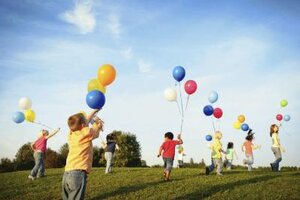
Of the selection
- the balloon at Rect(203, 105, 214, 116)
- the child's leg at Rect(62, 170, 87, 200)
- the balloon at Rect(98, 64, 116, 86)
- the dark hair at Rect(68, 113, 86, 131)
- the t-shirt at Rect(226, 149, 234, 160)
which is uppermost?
the balloon at Rect(203, 105, 214, 116)

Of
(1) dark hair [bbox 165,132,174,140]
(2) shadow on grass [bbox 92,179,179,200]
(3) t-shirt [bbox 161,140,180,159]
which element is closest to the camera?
(2) shadow on grass [bbox 92,179,179,200]

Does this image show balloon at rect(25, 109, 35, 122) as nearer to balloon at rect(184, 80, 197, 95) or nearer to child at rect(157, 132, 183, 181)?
child at rect(157, 132, 183, 181)

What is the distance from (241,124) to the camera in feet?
70.5

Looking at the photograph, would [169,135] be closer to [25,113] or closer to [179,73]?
[179,73]

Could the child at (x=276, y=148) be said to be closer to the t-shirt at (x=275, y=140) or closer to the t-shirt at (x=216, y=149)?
the t-shirt at (x=275, y=140)

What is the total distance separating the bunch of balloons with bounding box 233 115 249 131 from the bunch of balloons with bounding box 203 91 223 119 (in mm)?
3876

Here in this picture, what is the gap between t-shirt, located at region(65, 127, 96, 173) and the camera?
20.5 ft

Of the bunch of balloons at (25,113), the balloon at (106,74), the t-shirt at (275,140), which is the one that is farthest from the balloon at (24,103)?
the t-shirt at (275,140)

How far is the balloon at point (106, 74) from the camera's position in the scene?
10852 mm

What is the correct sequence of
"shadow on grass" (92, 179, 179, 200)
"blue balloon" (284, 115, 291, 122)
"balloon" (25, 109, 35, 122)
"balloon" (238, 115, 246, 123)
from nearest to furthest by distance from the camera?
1. "shadow on grass" (92, 179, 179, 200)
2. "balloon" (25, 109, 35, 122)
3. "balloon" (238, 115, 246, 123)
4. "blue balloon" (284, 115, 291, 122)

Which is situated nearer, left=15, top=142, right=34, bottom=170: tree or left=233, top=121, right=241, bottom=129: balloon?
left=233, top=121, right=241, bottom=129: balloon

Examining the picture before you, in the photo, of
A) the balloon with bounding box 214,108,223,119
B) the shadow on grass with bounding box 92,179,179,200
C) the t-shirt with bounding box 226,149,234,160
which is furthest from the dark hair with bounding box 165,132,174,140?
the t-shirt with bounding box 226,149,234,160

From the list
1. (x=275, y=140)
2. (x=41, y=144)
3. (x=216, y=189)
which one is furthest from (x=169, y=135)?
(x=275, y=140)

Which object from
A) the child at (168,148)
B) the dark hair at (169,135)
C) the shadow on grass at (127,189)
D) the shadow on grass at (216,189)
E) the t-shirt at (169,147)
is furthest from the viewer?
the dark hair at (169,135)
